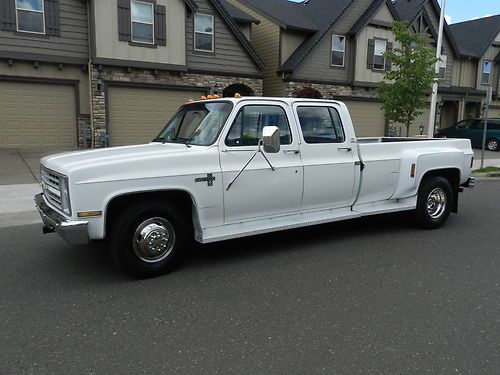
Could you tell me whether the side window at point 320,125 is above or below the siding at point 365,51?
below

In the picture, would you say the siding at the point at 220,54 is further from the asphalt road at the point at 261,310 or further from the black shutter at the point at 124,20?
the asphalt road at the point at 261,310

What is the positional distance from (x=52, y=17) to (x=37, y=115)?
335 cm

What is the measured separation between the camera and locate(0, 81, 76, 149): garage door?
600 inches

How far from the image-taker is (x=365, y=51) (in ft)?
72.3

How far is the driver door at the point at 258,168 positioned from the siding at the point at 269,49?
15.9m

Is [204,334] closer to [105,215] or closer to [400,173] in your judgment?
[105,215]

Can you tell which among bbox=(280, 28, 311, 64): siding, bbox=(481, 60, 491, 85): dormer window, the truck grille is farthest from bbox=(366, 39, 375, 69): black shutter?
the truck grille

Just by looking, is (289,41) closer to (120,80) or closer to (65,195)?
(120,80)

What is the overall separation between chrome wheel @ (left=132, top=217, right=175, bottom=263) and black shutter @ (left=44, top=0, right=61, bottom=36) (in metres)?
13.4

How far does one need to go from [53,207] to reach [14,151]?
11.6 metres

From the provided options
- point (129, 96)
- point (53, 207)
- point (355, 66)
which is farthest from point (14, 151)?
point (355, 66)

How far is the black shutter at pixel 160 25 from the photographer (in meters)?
16.6

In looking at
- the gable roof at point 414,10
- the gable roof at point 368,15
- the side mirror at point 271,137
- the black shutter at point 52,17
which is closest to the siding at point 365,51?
the gable roof at point 368,15

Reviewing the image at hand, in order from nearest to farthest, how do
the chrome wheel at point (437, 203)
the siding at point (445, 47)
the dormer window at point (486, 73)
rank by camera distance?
the chrome wheel at point (437, 203) < the siding at point (445, 47) < the dormer window at point (486, 73)
